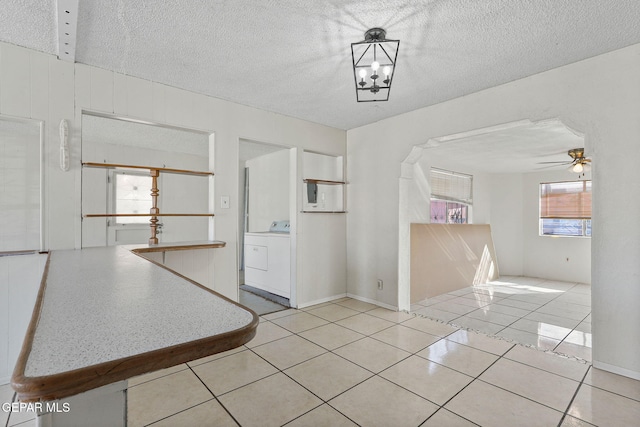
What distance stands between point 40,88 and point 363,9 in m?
2.34

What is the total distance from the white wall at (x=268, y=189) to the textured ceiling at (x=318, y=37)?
2.17 metres

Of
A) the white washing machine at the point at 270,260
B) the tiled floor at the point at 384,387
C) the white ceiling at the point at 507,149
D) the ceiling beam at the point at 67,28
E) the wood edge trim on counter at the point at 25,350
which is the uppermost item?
the ceiling beam at the point at 67,28

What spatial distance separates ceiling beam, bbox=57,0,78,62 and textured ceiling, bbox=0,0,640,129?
0.05 m

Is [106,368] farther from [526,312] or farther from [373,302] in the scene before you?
[526,312]

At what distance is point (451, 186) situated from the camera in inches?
219

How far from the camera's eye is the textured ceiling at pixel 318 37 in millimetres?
1781

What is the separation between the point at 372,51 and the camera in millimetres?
2219

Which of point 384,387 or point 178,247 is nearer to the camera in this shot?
point 384,387

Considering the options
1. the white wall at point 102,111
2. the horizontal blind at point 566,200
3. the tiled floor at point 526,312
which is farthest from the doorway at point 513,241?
the white wall at point 102,111

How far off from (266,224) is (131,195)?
2.26 meters

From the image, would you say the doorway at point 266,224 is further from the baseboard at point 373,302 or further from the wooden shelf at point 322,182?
the baseboard at point 373,302

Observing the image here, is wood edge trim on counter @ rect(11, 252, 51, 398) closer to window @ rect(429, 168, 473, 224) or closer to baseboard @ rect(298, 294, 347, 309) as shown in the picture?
baseboard @ rect(298, 294, 347, 309)

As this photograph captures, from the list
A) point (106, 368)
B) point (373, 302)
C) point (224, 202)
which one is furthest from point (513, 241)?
point (106, 368)

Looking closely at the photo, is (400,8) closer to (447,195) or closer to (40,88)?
(40,88)
